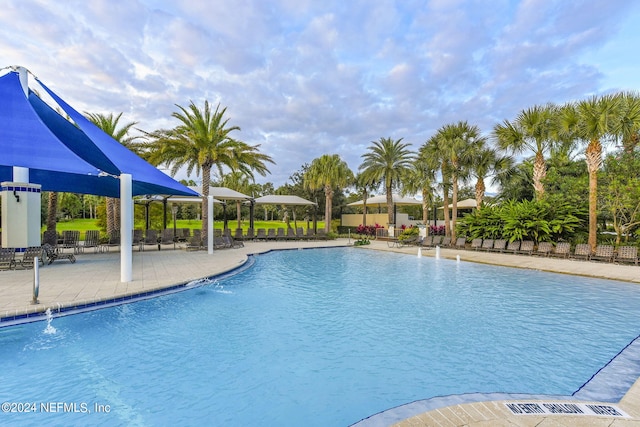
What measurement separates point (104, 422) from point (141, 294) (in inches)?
192

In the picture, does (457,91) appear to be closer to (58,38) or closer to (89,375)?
(58,38)

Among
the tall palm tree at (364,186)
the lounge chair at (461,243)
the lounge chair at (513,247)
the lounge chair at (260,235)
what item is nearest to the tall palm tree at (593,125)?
the lounge chair at (513,247)

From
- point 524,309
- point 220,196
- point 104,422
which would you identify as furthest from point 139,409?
point 220,196

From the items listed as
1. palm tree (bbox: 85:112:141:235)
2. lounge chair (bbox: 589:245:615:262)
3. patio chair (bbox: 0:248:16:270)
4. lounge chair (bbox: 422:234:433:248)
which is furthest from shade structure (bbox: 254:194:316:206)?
lounge chair (bbox: 589:245:615:262)

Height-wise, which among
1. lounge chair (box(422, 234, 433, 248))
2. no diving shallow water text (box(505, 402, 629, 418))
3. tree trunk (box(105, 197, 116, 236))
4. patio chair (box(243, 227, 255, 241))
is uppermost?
tree trunk (box(105, 197, 116, 236))

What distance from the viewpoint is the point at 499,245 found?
56.0 ft

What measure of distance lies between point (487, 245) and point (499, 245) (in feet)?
2.01

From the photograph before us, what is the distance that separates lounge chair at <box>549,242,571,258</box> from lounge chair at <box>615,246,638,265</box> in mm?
1680

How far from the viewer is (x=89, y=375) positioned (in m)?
4.22

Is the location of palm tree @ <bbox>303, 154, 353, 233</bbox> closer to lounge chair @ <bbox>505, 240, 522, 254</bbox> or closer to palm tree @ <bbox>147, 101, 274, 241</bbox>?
palm tree @ <bbox>147, 101, 274, 241</bbox>

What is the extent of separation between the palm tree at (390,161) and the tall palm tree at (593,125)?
491 inches

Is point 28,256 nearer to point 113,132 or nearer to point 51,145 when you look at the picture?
point 51,145

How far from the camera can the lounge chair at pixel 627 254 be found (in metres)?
12.6

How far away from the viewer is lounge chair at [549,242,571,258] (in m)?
14.5
